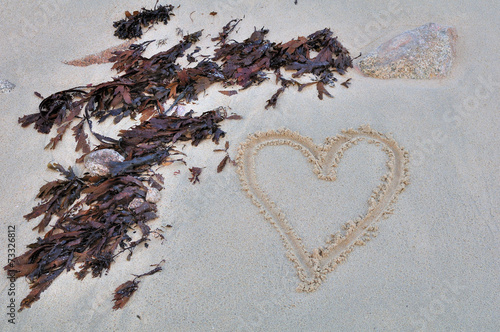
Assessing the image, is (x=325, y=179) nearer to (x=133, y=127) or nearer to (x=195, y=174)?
(x=195, y=174)

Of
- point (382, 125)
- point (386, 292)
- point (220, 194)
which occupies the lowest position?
point (386, 292)

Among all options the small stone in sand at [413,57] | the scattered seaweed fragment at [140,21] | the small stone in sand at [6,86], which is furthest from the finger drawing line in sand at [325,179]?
the small stone in sand at [6,86]

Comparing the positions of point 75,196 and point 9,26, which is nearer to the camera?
point 75,196

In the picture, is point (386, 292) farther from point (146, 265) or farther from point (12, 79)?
point (12, 79)

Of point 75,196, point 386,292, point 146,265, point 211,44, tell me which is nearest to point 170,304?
point 146,265

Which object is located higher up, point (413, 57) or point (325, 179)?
point (413, 57)

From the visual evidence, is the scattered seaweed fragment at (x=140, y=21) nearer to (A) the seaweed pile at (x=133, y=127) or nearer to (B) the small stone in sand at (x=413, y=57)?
(A) the seaweed pile at (x=133, y=127)

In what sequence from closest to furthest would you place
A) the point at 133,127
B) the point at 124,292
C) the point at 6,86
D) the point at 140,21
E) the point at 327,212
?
the point at 124,292
the point at 327,212
the point at 133,127
the point at 6,86
the point at 140,21

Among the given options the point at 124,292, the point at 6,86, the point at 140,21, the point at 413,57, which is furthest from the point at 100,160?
the point at 413,57
